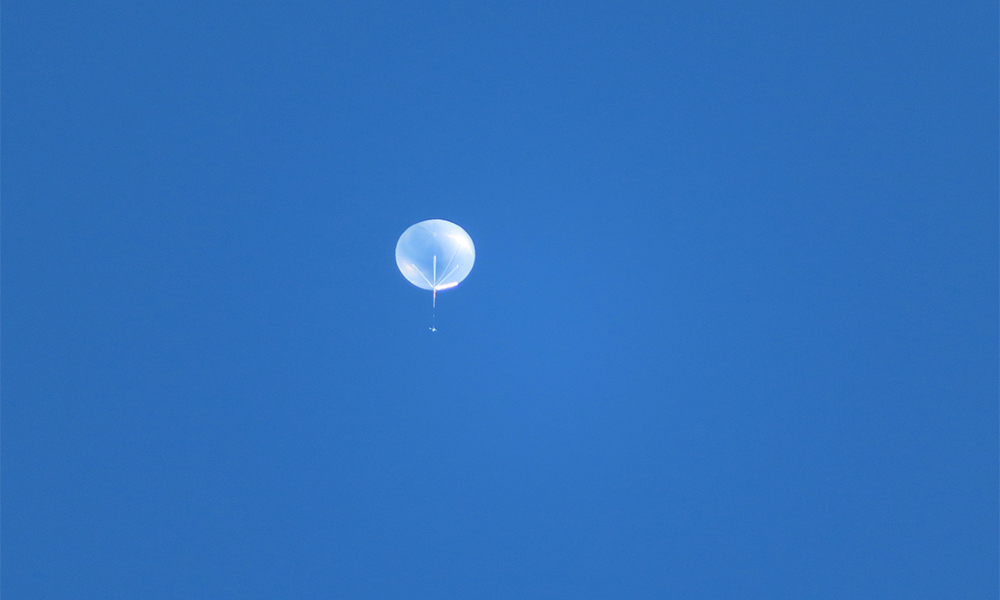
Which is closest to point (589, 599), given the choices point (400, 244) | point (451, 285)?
point (451, 285)

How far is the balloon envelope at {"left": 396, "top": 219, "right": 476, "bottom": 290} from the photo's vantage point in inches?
243

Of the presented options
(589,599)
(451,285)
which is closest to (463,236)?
(451,285)

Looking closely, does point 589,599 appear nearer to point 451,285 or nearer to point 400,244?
point 451,285

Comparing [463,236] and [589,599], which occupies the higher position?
[463,236]

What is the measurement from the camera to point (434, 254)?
616 cm

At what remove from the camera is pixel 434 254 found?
20.2ft

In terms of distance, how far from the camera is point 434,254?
6160 millimetres

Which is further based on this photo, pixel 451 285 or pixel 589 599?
pixel 589 599

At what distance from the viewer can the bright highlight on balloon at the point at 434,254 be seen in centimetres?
617

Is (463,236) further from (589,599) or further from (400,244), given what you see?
(589,599)

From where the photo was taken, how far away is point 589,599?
716 centimetres

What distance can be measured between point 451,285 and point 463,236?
0.41m

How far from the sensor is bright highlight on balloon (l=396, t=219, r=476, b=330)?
617 cm

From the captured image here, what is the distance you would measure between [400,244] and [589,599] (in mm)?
3453
